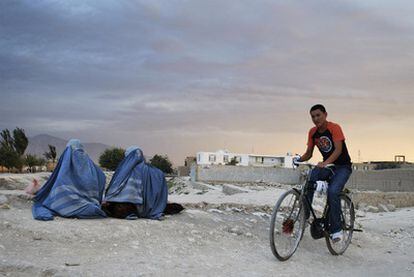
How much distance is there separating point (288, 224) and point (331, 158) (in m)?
1.02

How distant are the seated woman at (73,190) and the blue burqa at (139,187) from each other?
290 mm

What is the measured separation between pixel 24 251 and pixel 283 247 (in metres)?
3.05

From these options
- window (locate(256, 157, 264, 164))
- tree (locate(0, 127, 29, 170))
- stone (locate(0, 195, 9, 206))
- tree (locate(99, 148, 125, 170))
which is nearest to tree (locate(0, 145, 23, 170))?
tree (locate(0, 127, 29, 170))

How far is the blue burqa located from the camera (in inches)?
321

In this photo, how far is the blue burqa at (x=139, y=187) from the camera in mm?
8164

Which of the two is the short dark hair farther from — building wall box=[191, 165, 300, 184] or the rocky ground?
building wall box=[191, 165, 300, 184]

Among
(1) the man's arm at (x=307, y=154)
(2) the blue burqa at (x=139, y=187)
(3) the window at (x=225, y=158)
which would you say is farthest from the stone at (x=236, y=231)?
(3) the window at (x=225, y=158)

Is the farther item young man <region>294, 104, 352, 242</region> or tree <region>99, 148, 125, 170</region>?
tree <region>99, 148, 125, 170</region>

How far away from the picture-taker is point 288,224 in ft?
22.4

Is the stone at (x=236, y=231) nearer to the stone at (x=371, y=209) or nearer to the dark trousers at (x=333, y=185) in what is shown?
the dark trousers at (x=333, y=185)

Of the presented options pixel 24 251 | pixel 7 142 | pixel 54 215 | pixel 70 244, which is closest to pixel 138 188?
pixel 54 215

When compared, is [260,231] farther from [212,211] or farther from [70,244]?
[70,244]

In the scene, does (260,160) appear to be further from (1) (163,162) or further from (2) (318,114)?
(2) (318,114)

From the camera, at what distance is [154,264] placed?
5.95 metres
